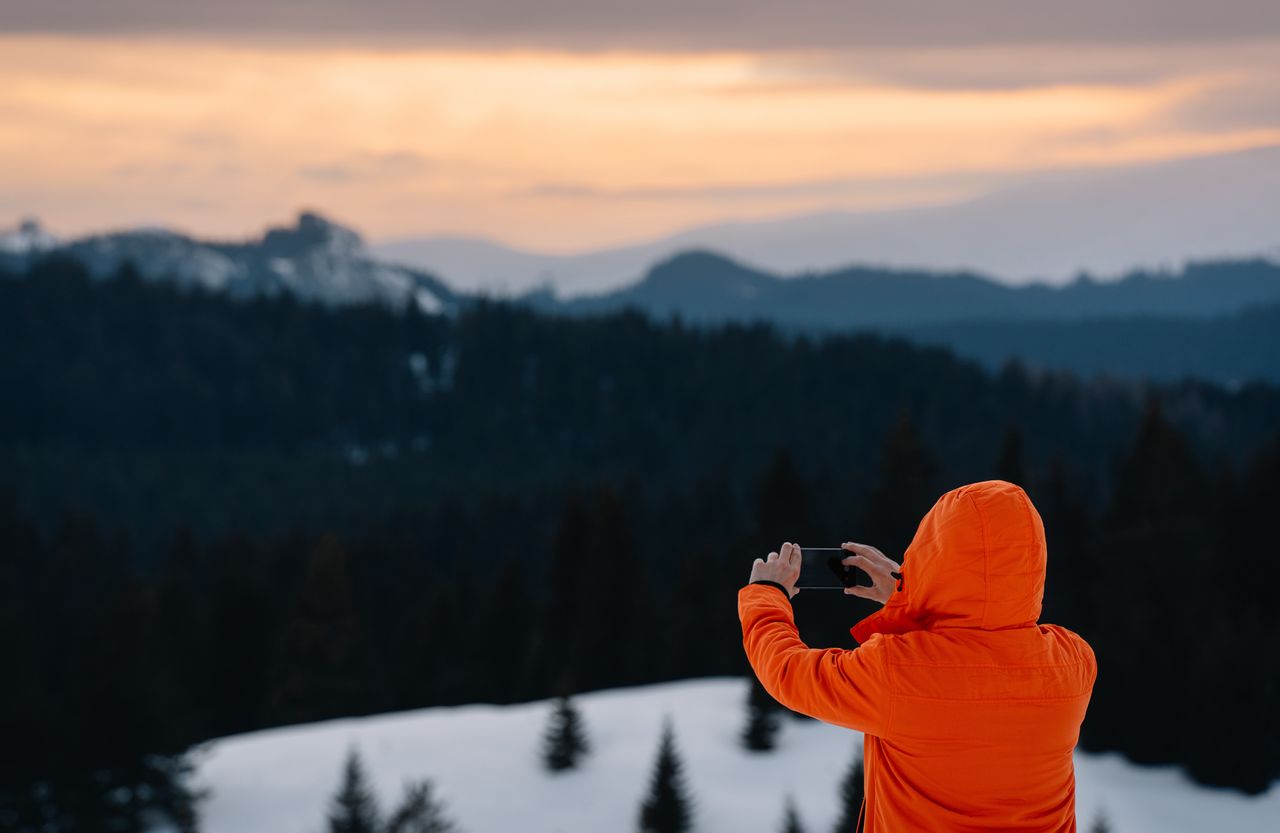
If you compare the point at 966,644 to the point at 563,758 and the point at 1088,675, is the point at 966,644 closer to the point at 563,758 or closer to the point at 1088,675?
the point at 1088,675

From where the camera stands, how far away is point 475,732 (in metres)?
27.1

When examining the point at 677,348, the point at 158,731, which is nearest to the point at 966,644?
the point at 158,731

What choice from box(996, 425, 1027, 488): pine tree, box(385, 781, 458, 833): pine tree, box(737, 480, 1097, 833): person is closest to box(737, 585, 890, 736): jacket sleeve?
box(737, 480, 1097, 833): person

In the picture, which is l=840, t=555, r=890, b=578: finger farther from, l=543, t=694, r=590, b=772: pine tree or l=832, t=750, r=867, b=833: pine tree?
l=543, t=694, r=590, b=772: pine tree

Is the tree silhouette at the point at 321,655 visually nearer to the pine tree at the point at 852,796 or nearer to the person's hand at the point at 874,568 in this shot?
the pine tree at the point at 852,796

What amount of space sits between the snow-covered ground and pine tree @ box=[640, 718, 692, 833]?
135 cm

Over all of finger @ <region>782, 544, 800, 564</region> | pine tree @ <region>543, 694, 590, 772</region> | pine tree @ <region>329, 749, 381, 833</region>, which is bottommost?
pine tree @ <region>543, 694, 590, 772</region>

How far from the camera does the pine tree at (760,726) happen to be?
2667 centimetres

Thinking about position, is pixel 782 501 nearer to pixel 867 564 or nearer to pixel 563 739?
pixel 563 739

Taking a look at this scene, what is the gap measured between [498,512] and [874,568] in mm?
74454

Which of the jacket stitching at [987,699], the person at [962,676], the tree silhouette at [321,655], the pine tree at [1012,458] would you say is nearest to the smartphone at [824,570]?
the person at [962,676]

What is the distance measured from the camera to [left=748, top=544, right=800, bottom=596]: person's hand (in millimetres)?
3398

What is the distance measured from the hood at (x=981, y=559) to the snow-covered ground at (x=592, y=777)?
20980mm

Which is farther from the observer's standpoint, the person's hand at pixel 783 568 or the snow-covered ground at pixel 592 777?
the snow-covered ground at pixel 592 777
